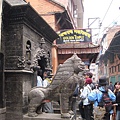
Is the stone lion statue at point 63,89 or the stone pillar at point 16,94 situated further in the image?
the stone pillar at point 16,94

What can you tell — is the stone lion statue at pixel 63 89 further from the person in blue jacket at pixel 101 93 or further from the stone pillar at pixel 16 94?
the person in blue jacket at pixel 101 93

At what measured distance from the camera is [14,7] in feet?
21.4

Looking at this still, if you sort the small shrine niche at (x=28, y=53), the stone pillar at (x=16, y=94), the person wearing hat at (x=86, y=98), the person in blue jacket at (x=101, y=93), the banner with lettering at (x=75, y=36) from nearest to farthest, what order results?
1. the person in blue jacket at (x=101, y=93)
2. the stone pillar at (x=16, y=94)
3. the small shrine niche at (x=28, y=53)
4. the person wearing hat at (x=86, y=98)
5. the banner with lettering at (x=75, y=36)

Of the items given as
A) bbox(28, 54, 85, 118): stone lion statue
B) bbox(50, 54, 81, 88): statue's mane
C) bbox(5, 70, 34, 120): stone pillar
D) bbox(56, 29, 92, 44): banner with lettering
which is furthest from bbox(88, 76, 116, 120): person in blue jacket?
bbox(56, 29, 92, 44): banner with lettering

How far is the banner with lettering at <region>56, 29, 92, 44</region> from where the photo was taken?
13.7 meters

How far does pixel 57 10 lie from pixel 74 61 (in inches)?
315

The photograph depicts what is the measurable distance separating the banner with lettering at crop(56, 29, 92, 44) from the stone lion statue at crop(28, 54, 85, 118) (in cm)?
745

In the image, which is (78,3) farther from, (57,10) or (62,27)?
(57,10)

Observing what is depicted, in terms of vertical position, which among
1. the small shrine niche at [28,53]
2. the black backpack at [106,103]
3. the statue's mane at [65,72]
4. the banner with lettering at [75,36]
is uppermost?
the banner with lettering at [75,36]

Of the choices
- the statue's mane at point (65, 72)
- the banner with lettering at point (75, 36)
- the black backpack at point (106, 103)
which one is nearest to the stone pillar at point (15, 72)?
the statue's mane at point (65, 72)

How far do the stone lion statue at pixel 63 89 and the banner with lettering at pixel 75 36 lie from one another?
24.5 ft

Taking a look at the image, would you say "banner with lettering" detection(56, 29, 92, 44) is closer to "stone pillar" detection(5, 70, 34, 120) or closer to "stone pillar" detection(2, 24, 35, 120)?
"stone pillar" detection(2, 24, 35, 120)

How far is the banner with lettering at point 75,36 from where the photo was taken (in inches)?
541

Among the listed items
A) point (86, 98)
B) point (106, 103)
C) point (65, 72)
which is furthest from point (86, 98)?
point (65, 72)
